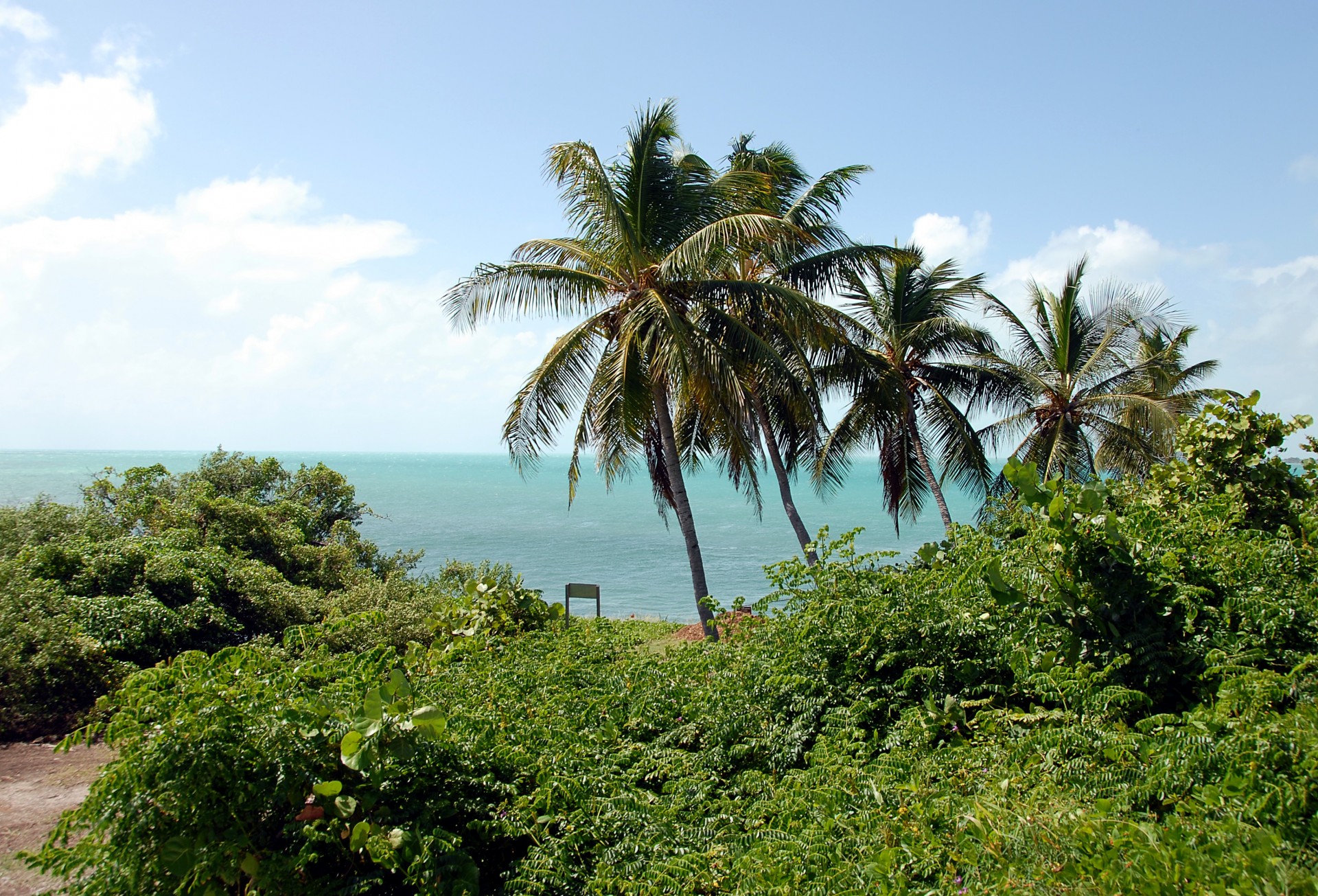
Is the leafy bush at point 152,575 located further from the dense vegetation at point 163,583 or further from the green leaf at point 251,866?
the green leaf at point 251,866

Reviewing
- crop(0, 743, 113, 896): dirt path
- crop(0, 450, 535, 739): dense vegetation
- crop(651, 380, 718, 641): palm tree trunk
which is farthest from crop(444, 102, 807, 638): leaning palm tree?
crop(0, 743, 113, 896): dirt path

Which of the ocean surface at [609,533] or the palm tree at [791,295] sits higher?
the palm tree at [791,295]

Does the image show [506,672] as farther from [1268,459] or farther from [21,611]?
[1268,459]

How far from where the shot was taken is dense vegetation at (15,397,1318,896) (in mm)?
3053

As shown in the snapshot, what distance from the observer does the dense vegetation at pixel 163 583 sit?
789 cm

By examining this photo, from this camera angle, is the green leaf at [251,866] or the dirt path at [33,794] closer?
the green leaf at [251,866]

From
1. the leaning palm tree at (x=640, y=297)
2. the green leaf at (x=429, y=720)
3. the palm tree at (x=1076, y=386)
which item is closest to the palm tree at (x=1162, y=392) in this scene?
the palm tree at (x=1076, y=386)

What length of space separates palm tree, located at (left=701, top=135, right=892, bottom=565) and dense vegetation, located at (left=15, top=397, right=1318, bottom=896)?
16.3 ft

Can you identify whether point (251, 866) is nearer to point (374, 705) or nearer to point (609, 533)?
point (374, 705)

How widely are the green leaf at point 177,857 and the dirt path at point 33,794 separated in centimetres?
171

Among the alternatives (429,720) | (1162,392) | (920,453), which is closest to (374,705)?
(429,720)

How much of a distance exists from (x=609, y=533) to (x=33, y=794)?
50.1 metres

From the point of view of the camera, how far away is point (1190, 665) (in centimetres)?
461

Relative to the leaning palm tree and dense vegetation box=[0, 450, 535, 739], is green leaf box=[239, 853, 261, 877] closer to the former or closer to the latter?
Result: dense vegetation box=[0, 450, 535, 739]
